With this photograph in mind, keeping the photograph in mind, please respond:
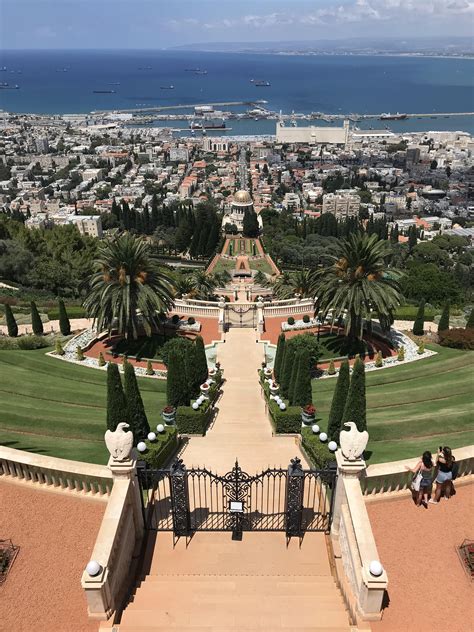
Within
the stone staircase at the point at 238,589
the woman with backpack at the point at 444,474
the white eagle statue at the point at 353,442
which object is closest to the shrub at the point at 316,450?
the stone staircase at the point at 238,589

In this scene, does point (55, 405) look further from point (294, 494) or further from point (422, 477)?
point (422, 477)

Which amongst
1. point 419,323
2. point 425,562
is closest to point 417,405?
point 425,562

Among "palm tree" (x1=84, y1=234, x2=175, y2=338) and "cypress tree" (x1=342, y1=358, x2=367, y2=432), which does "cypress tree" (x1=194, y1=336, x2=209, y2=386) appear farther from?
"cypress tree" (x1=342, y1=358, x2=367, y2=432)

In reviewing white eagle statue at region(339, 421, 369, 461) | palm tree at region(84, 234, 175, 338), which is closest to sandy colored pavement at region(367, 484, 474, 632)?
white eagle statue at region(339, 421, 369, 461)

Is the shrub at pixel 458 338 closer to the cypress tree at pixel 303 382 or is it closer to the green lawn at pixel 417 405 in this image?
the green lawn at pixel 417 405

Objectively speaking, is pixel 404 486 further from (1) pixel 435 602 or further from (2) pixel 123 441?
(2) pixel 123 441

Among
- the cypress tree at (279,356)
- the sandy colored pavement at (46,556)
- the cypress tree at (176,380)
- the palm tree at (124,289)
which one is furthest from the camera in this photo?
the palm tree at (124,289)

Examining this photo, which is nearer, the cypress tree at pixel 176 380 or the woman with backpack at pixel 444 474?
the woman with backpack at pixel 444 474
